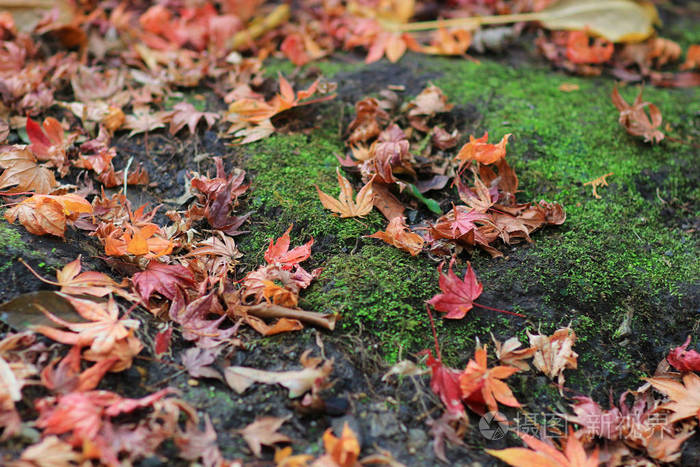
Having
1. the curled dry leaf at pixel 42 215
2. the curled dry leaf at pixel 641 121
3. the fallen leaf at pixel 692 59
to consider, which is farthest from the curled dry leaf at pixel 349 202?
the fallen leaf at pixel 692 59

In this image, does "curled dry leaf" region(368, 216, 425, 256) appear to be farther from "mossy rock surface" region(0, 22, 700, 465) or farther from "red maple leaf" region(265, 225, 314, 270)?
"red maple leaf" region(265, 225, 314, 270)

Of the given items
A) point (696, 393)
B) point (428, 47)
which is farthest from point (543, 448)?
point (428, 47)

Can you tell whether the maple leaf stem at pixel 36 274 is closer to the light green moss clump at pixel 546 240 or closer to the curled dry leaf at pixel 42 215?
the curled dry leaf at pixel 42 215

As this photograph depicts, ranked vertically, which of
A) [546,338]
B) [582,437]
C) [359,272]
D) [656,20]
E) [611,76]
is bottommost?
[582,437]

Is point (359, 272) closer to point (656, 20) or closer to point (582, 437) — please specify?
point (582, 437)

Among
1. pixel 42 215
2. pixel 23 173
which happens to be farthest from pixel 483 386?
pixel 23 173

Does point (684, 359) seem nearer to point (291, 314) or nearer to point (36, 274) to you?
Answer: point (291, 314)
